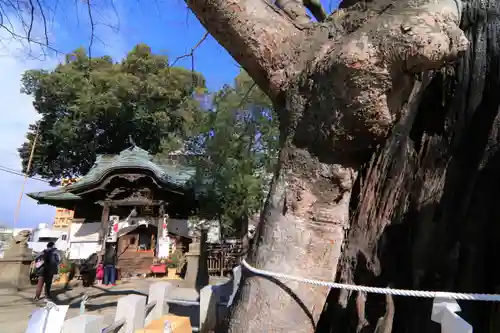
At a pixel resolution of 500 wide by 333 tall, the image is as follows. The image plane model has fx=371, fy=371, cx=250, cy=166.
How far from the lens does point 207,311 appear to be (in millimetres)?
4836

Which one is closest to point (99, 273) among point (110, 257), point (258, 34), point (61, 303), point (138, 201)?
point (110, 257)

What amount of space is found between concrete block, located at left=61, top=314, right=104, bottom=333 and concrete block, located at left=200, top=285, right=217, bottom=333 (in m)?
2.03

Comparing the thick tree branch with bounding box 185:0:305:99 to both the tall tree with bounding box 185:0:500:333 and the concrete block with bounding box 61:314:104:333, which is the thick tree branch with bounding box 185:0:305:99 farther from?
the concrete block with bounding box 61:314:104:333

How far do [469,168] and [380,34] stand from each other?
0.92 metres

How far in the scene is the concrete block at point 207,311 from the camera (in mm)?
4781

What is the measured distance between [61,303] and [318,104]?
973 cm

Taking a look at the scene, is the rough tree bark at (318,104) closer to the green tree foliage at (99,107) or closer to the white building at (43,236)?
the green tree foliage at (99,107)

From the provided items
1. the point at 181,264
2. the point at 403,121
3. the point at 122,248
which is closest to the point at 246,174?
the point at 181,264

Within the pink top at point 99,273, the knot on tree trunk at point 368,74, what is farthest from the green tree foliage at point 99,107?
the knot on tree trunk at point 368,74

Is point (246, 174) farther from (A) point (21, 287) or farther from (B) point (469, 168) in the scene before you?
(B) point (469, 168)

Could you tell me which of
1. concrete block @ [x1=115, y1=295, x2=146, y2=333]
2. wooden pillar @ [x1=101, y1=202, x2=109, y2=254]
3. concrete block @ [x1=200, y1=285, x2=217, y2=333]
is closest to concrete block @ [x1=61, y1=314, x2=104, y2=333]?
concrete block @ [x1=115, y1=295, x2=146, y2=333]

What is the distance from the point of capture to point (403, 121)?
228 centimetres

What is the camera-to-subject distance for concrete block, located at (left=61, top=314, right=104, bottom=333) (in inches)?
109

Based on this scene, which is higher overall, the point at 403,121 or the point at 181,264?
the point at 403,121
